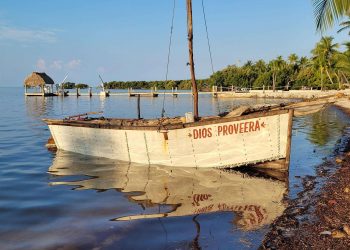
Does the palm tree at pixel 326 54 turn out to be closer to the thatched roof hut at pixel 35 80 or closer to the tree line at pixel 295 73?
the tree line at pixel 295 73

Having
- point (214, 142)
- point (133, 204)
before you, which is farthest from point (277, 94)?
point (133, 204)

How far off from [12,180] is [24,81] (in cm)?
7240

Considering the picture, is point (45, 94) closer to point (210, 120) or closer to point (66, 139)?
point (66, 139)

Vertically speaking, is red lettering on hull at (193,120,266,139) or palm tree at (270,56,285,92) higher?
palm tree at (270,56,285,92)

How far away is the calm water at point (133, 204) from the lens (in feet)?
25.1

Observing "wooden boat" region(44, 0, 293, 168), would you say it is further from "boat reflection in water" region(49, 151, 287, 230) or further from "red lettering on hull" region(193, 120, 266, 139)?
"boat reflection in water" region(49, 151, 287, 230)

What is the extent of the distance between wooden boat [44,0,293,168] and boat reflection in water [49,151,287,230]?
44cm

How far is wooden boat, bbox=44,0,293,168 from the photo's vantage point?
12797 millimetres

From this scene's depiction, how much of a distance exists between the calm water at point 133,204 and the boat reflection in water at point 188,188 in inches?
1.0

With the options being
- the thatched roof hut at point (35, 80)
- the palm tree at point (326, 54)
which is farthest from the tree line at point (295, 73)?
the thatched roof hut at point (35, 80)

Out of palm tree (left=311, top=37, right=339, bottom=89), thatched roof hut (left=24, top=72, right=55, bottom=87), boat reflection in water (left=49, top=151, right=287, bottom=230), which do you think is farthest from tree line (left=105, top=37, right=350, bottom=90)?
boat reflection in water (left=49, top=151, right=287, bottom=230)

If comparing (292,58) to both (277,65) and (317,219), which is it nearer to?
(277,65)

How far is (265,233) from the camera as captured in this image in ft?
24.5

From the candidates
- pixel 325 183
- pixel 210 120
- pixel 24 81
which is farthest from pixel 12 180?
pixel 24 81
